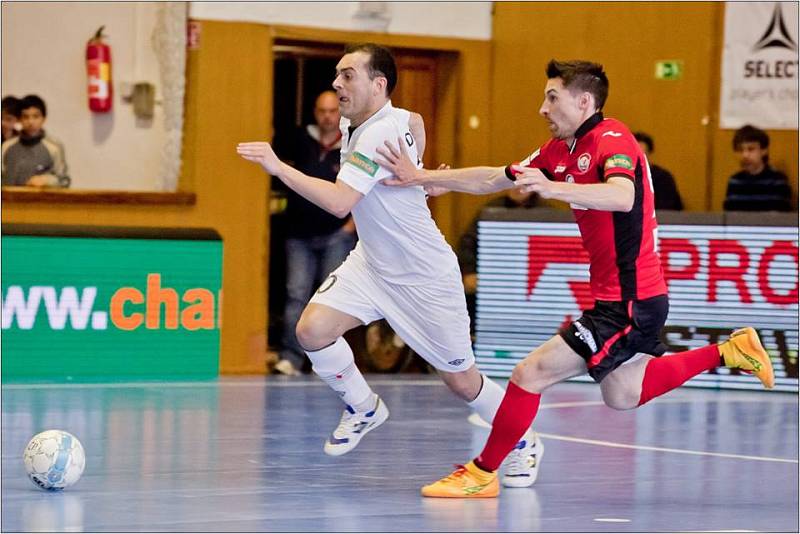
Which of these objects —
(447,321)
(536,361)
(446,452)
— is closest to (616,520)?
(536,361)

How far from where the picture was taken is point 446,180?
7.51m

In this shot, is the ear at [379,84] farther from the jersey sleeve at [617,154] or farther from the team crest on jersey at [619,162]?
the team crest on jersey at [619,162]

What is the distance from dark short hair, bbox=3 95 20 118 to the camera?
13656mm

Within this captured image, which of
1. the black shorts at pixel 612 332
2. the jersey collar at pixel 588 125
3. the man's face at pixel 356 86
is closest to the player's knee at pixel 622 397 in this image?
the black shorts at pixel 612 332

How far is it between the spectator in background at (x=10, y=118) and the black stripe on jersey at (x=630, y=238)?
7977mm

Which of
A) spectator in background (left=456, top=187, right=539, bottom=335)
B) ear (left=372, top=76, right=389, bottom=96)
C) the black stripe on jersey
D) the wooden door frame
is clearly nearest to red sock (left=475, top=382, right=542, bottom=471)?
the black stripe on jersey

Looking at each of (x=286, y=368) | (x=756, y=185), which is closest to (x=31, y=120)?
(x=286, y=368)

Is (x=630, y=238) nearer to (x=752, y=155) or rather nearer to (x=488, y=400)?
(x=488, y=400)

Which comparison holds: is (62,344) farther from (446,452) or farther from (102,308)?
(446,452)

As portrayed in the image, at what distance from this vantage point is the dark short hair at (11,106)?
13656mm

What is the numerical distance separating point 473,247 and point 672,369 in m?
7.26

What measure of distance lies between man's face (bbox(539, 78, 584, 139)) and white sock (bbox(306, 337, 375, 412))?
1.64 metres

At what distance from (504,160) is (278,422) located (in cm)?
626

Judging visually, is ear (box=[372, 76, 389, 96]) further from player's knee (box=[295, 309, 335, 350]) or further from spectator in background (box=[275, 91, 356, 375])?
spectator in background (box=[275, 91, 356, 375])
